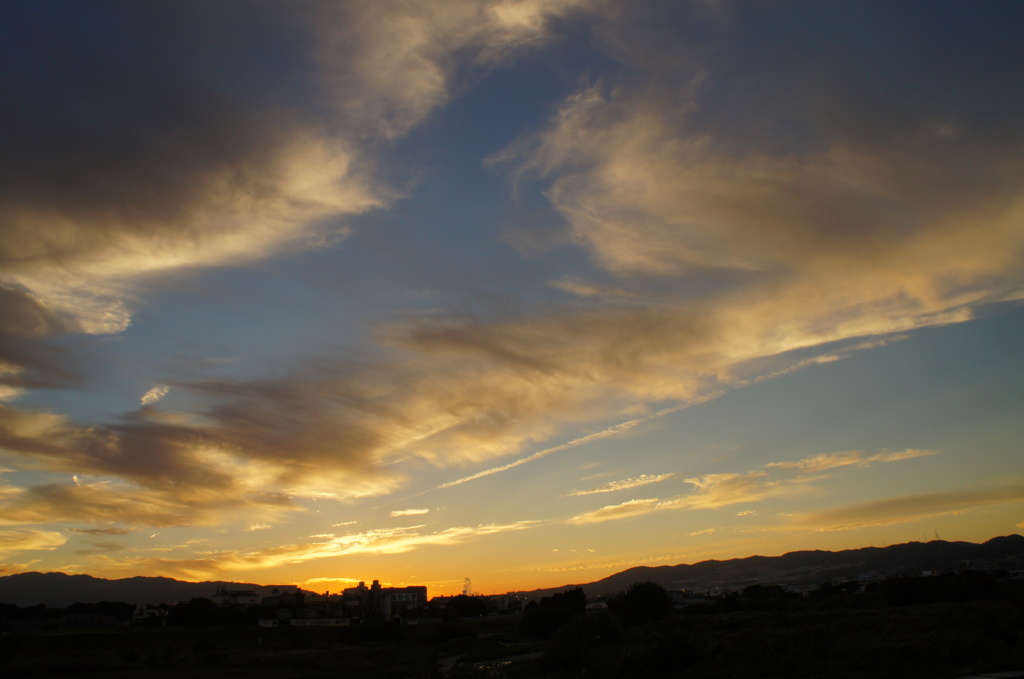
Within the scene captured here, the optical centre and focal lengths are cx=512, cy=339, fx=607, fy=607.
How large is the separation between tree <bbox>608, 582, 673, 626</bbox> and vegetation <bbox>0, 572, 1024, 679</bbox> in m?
0.20

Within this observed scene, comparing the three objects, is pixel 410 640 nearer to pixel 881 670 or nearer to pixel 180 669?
pixel 180 669

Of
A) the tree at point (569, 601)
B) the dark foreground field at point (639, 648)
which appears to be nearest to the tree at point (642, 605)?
the dark foreground field at point (639, 648)

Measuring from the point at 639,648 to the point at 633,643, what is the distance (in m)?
7.88

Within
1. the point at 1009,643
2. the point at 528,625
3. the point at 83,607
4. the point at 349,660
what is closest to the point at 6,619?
the point at 83,607

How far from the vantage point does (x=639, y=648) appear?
3631cm

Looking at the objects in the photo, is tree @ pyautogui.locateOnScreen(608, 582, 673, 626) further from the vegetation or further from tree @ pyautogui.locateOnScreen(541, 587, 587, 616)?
tree @ pyautogui.locateOnScreen(541, 587, 587, 616)

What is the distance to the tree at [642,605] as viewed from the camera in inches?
2648

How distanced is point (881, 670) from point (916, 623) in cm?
1027

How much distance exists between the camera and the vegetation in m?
29.6

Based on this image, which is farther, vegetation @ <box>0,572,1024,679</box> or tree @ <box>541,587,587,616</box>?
tree @ <box>541,587,587,616</box>

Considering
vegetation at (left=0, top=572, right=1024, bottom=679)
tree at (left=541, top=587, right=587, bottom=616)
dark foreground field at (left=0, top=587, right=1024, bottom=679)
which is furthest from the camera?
tree at (left=541, top=587, right=587, bottom=616)

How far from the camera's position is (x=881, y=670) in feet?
89.6

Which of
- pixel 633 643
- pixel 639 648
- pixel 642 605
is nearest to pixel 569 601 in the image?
pixel 642 605

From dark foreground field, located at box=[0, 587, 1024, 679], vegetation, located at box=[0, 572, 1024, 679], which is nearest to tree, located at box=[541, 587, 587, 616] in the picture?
vegetation, located at box=[0, 572, 1024, 679]
